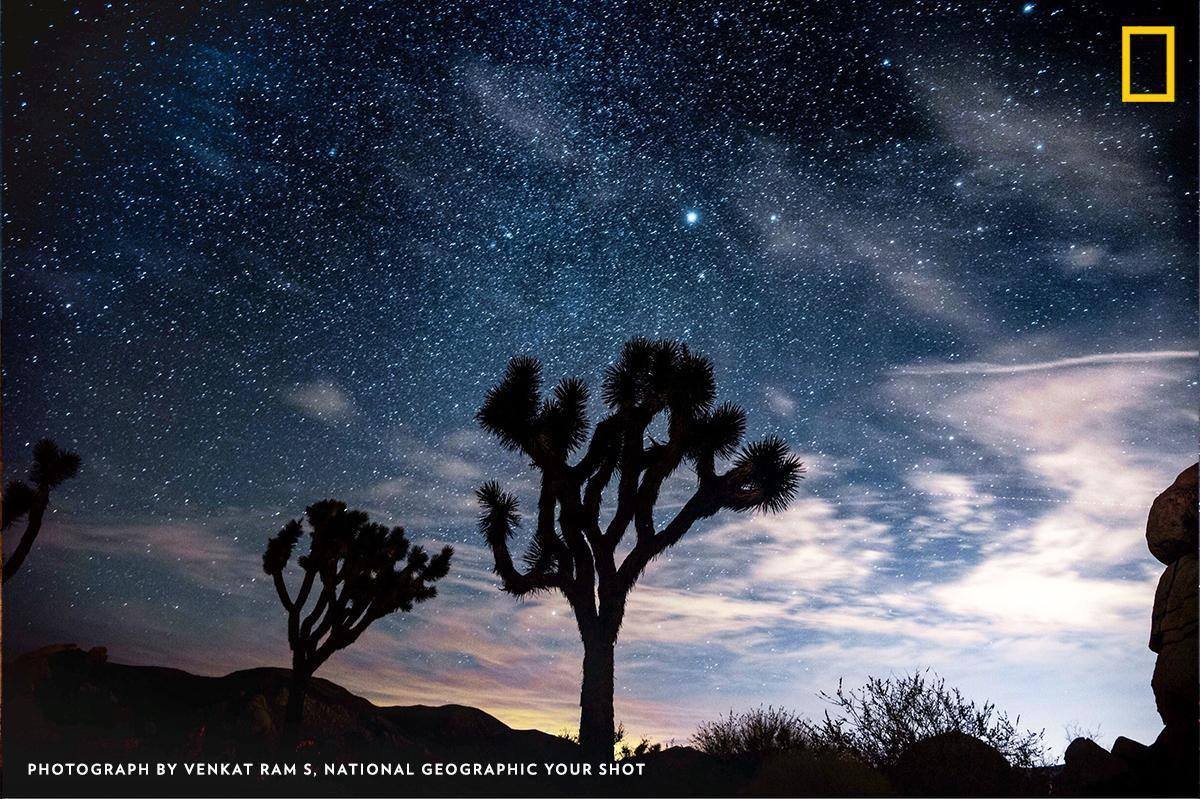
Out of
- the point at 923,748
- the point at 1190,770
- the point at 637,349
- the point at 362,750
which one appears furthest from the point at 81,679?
the point at 1190,770

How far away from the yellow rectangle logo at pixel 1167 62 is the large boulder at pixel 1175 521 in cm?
587

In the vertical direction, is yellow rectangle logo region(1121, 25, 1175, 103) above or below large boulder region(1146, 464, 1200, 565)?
above

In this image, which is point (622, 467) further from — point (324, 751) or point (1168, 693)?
point (324, 751)

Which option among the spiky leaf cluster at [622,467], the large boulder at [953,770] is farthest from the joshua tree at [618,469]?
the large boulder at [953,770]

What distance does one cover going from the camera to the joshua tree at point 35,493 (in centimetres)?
1597

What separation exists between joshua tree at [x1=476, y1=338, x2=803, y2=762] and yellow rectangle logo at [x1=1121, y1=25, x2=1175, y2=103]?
6.45 meters

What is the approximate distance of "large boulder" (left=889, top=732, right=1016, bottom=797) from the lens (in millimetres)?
8781

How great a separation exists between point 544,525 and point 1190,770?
8695 millimetres

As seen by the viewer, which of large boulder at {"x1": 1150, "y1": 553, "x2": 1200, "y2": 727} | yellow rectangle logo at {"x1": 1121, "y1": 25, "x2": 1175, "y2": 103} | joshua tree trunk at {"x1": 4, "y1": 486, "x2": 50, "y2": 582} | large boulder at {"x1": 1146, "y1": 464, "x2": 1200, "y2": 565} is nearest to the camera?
yellow rectangle logo at {"x1": 1121, "y1": 25, "x2": 1175, "y2": 103}

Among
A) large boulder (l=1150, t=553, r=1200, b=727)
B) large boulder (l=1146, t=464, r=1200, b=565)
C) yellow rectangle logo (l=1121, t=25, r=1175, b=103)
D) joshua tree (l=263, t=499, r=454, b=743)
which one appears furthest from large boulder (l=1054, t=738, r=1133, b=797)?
joshua tree (l=263, t=499, r=454, b=743)

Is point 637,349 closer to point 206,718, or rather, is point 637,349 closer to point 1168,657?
point 1168,657

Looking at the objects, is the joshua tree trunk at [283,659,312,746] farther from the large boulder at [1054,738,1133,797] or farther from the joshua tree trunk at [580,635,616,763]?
the large boulder at [1054,738,1133,797]

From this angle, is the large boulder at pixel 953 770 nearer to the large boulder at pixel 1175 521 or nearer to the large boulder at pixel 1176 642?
the large boulder at pixel 1176 642

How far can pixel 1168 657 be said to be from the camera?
10.7 m
